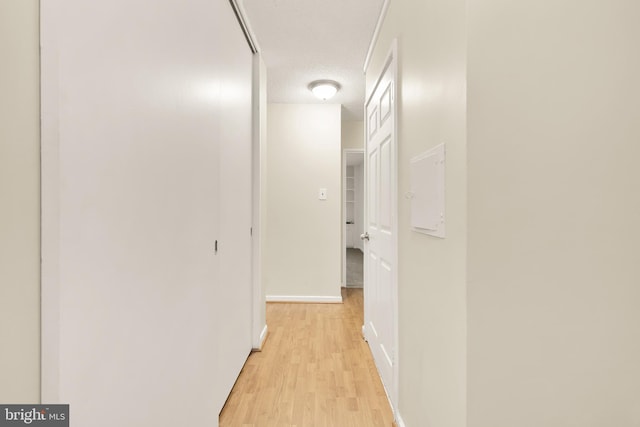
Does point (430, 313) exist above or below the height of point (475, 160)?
below

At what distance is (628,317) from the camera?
3.21ft

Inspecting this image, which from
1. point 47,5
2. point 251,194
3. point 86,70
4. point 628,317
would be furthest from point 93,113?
point 251,194

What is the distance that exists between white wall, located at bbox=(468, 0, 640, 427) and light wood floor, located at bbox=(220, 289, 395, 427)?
1009 millimetres

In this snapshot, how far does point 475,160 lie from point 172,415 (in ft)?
4.29

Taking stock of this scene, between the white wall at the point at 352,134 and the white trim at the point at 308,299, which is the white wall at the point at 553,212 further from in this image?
the white wall at the point at 352,134

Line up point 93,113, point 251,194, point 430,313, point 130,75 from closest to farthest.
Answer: point 93,113 < point 130,75 < point 430,313 < point 251,194

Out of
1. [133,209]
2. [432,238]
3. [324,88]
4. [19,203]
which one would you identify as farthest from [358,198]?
[19,203]

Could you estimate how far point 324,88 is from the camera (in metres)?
3.35

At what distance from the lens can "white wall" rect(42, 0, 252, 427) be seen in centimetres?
65

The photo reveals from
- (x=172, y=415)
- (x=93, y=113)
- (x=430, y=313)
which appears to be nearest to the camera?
(x=93, y=113)

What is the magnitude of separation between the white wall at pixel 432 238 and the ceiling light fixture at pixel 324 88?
5.06 feet

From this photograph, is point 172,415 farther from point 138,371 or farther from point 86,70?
point 86,70

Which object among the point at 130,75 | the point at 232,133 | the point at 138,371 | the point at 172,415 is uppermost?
the point at 232,133

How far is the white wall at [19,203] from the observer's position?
0.56 metres
